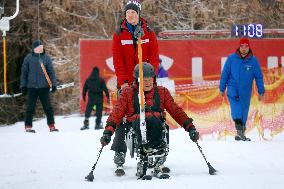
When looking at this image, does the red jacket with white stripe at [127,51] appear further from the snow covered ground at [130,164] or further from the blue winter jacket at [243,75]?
the blue winter jacket at [243,75]

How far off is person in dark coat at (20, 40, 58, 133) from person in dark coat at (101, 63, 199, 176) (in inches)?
246

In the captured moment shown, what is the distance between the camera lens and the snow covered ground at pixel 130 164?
627 centimetres

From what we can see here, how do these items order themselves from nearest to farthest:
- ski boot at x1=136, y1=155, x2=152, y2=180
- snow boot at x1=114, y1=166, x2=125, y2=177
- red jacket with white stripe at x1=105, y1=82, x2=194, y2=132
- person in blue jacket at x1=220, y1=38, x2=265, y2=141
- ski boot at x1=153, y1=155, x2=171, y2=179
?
ski boot at x1=153, y1=155, x2=171, y2=179 < ski boot at x1=136, y1=155, x2=152, y2=180 < red jacket with white stripe at x1=105, y1=82, x2=194, y2=132 < snow boot at x1=114, y1=166, x2=125, y2=177 < person in blue jacket at x1=220, y1=38, x2=265, y2=141

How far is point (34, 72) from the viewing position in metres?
13.1

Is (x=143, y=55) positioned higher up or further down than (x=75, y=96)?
higher up

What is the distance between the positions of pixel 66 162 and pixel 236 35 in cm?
1123

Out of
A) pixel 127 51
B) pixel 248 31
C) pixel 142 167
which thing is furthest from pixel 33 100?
pixel 248 31

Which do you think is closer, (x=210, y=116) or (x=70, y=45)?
(x=210, y=116)

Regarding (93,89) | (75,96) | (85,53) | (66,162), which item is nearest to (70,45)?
(75,96)

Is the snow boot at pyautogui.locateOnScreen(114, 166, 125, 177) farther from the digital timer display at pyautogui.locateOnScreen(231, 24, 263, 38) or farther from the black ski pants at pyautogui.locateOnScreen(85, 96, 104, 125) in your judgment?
the digital timer display at pyautogui.locateOnScreen(231, 24, 263, 38)

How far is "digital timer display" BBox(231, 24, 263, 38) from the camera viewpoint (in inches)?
717

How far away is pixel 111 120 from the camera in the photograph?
687cm

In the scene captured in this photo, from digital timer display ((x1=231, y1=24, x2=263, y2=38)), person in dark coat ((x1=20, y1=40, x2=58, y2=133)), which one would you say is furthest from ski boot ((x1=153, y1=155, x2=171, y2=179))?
digital timer display ((x1=231, y1=24, x2=263, y2=38))

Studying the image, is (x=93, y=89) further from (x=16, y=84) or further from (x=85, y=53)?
(x=16, y=84)
